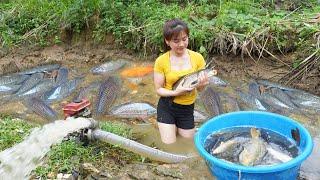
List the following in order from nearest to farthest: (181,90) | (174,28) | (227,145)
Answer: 1. (227,145)
2. (174,28)
3. (181,90)

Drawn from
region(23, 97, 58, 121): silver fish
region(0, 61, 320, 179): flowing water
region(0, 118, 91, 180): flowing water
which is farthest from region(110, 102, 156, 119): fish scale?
region(0, 118, 91, 180): flowing water

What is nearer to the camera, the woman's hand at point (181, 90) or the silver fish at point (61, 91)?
the woman's hand at point (181, 90)

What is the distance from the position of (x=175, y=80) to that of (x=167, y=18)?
9.59 ft

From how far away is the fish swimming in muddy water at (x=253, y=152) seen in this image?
3383 mm

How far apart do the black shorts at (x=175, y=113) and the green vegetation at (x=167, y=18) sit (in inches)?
84.3

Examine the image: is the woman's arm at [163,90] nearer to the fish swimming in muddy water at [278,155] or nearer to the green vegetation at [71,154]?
the green vegetation at [71,154]

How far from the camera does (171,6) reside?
7.46 metres

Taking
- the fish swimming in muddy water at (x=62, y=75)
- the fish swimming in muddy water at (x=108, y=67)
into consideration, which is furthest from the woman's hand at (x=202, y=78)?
the fish swimming in muddy water at (x=62, y=75)

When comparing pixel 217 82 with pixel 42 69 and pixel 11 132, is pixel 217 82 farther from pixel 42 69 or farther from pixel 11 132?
pixel 11 132

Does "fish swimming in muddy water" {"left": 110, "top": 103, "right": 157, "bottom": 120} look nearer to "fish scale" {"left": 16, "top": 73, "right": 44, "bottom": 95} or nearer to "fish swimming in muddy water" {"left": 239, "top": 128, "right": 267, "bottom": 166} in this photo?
"fish scale" {"left": 16, "top": 73, "right": 44, "bottom": 95}

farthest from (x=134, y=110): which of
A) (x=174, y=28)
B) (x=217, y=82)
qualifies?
(x=174, y=28)

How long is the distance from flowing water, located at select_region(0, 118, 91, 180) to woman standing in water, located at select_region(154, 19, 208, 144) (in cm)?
72

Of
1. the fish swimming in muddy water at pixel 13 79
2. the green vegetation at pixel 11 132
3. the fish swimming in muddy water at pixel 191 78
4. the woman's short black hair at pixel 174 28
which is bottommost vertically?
the fish swimming in muddy water at pixel 13 79

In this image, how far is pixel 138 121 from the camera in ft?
17.0
